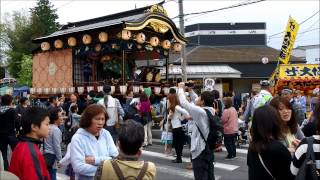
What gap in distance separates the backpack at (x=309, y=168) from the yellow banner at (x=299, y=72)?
53.6 ft

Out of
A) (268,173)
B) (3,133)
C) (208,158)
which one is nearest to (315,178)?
(268,173)

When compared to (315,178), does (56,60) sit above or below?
above

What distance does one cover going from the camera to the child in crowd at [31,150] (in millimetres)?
3742

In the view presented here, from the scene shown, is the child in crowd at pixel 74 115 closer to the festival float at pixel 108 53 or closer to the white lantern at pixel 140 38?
the festival float at pixel 108 53

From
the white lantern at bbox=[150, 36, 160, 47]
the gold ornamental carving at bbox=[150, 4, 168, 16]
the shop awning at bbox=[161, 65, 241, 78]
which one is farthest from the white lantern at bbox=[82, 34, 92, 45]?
the shop awning at bbox=[161, 65, 241, 78]

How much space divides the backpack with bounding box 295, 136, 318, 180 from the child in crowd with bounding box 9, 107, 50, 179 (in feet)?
7.10

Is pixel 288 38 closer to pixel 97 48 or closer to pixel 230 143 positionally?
pixel 97 48

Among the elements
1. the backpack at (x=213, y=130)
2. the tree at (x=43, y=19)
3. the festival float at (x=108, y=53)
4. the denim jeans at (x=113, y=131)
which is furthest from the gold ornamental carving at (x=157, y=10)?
the tree at (x=43, y=19)

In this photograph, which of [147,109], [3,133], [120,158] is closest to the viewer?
[120,158]

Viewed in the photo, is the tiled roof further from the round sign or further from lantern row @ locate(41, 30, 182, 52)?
the round sign

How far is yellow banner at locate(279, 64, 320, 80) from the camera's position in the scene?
19219 mm

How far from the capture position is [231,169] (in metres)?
10.1

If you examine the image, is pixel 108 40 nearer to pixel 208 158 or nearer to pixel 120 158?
pixel 208 158

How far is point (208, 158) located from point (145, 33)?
37.2 feet
